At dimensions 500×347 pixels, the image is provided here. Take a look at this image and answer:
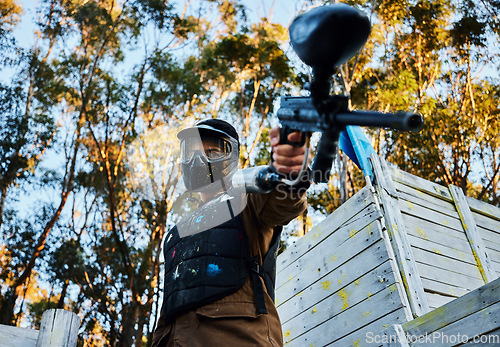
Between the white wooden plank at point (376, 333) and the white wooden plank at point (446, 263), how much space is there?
635 millimetres

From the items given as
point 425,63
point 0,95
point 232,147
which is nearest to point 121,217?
point 0,95

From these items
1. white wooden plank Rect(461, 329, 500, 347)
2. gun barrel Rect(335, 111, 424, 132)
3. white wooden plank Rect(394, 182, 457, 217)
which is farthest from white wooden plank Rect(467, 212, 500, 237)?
gun barrel Rect(335, 111, 424, 132)

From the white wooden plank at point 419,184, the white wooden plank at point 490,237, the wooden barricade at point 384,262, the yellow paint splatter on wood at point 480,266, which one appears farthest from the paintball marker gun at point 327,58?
the white wooden plank at point 490,237

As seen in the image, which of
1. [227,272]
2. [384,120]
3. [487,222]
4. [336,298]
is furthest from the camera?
[487,222]

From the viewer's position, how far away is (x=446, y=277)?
4.06 m

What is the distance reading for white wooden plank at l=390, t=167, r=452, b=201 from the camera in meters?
4.48

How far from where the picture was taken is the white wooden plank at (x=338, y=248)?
13.3 ft

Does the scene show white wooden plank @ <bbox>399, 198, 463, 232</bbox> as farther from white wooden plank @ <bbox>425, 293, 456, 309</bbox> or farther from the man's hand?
the man's hand

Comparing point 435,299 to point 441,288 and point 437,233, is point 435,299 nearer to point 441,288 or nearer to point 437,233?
point 441,288

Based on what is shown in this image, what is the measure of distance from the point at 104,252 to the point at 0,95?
18.4ft

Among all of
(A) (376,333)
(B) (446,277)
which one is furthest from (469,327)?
(B) (446,277)

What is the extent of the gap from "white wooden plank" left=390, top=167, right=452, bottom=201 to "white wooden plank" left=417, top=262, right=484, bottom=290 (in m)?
0.84

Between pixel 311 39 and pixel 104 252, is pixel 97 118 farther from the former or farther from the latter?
pixel 311 39

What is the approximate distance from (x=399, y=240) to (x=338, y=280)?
66 cm
